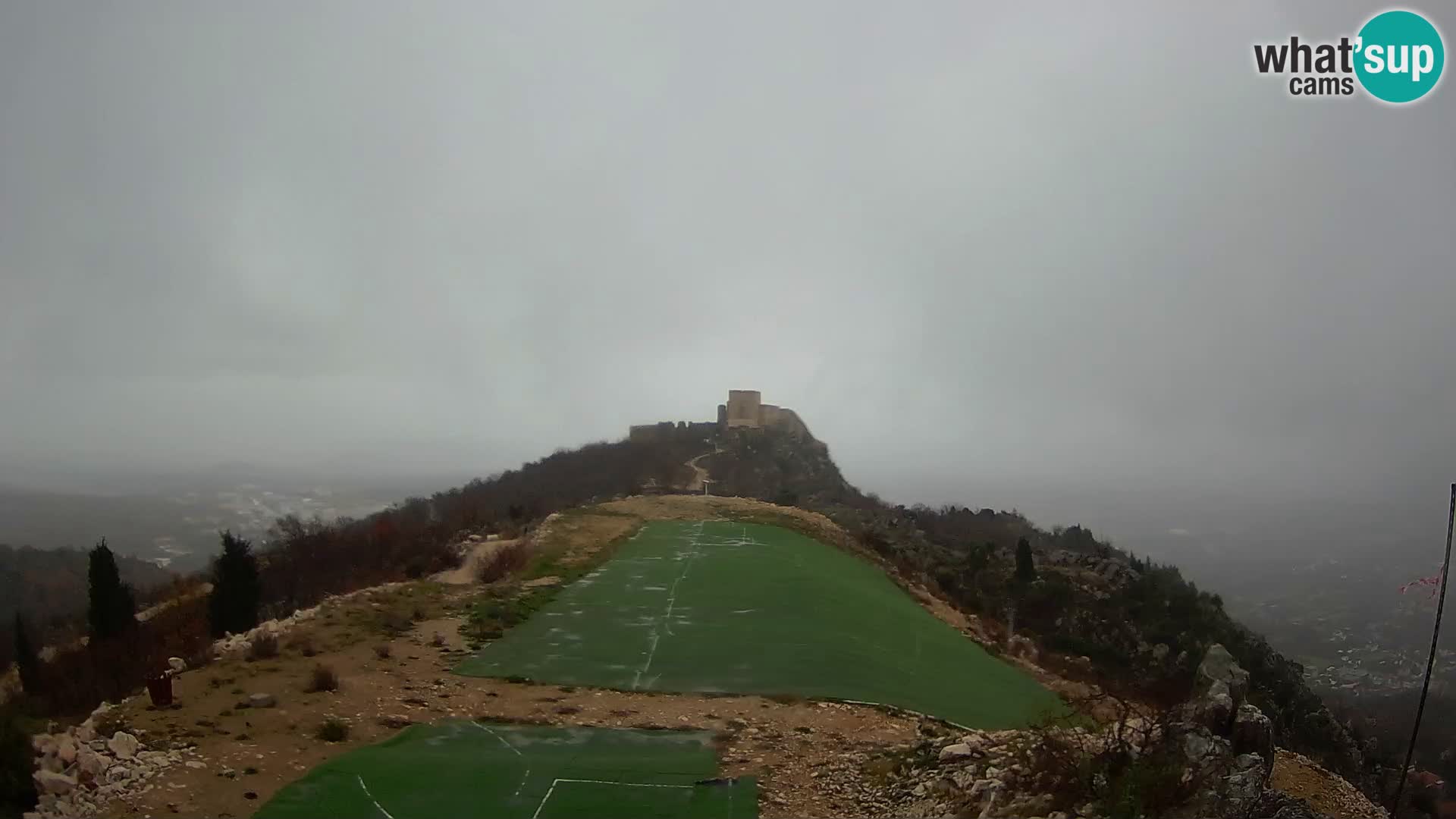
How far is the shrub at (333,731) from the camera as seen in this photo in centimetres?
939

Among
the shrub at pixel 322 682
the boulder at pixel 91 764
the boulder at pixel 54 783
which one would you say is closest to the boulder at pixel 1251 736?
the boulder at pixel 54 783

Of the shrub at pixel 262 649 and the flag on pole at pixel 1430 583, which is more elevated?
the flag on pole at pixel 1430 583

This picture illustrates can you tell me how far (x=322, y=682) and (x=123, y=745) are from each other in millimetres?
3249

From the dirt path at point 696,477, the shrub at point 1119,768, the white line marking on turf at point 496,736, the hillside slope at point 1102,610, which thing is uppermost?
the dirt path at point 696,477

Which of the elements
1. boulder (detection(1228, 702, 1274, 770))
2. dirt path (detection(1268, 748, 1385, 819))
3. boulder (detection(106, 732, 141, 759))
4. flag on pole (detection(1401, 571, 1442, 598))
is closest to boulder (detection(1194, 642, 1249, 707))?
boulder (detection(1228, 702, 1274, 770))

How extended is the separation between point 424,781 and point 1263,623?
202 ft

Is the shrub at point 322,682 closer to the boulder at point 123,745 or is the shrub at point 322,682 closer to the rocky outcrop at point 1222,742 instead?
the boulder at point 123,745

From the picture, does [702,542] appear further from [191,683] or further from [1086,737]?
[1086,737]

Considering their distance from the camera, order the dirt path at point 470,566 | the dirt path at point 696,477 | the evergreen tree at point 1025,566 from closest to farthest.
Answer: the dirt path at point 470,566 → the evergreen tree at point 1025,566 → the dirt path at point 696,477

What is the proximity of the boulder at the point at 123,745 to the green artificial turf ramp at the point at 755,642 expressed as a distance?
17.7ft

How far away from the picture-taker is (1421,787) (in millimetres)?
13914

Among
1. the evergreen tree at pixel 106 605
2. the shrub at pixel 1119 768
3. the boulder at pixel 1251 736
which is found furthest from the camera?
the evergreen tree at pixel 106 605

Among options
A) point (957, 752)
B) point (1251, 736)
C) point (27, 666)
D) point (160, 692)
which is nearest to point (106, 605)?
point (27, 666)

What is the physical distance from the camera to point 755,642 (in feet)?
50.2
